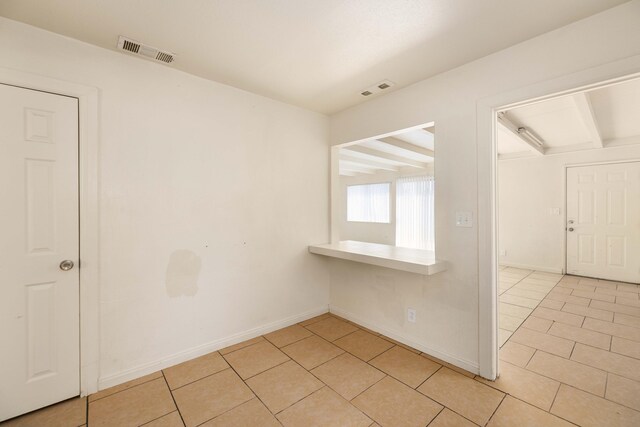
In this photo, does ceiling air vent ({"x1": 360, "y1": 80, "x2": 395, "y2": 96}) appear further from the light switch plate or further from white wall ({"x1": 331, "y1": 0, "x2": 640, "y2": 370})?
the light switch plate

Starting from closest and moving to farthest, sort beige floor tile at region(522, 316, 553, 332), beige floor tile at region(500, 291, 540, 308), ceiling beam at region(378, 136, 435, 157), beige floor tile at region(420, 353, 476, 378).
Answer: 1. beige floor tile at region(420, 353, 476, 378)
2. beige floor tile at region(522, 316, 553, 332)
3. beige floor tile at region(500, 291, 540, 308)
4. ceiling beam at region(378, 136, 435, 157)

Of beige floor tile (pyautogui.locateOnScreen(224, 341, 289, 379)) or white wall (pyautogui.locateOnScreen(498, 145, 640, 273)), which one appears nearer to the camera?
beige floor tile (pyautogui.locateOnScreen(224, 341, 289, 379))

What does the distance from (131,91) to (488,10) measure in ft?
8.18

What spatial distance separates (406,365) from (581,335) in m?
2.02

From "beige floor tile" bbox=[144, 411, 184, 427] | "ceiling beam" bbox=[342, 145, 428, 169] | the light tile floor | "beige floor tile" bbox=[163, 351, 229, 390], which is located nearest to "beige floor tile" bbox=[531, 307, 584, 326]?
the light tile floor

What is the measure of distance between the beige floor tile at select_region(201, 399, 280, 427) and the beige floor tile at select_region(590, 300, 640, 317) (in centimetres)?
429

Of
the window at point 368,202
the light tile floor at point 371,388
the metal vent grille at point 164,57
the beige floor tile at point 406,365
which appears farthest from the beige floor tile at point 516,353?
the window at point 368,202

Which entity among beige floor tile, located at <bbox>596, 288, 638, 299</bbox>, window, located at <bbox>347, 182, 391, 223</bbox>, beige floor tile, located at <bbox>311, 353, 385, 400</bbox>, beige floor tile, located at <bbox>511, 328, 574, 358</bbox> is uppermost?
window, located at <bbox>347, 182, 391, 223</bbox>

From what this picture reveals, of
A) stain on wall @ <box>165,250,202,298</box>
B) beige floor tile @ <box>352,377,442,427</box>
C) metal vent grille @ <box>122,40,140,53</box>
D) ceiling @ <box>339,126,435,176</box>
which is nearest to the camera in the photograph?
beige floor tile @ <box>352,377,442,427</box>

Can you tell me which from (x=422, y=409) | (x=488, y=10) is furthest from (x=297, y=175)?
(x=422, y=409)

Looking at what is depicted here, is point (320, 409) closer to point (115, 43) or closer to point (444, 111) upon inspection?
point (444, 111)

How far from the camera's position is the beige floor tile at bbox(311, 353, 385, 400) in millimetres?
1985

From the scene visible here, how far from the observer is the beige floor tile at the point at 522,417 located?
1641 mm

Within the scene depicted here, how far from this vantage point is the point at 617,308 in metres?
3.46
